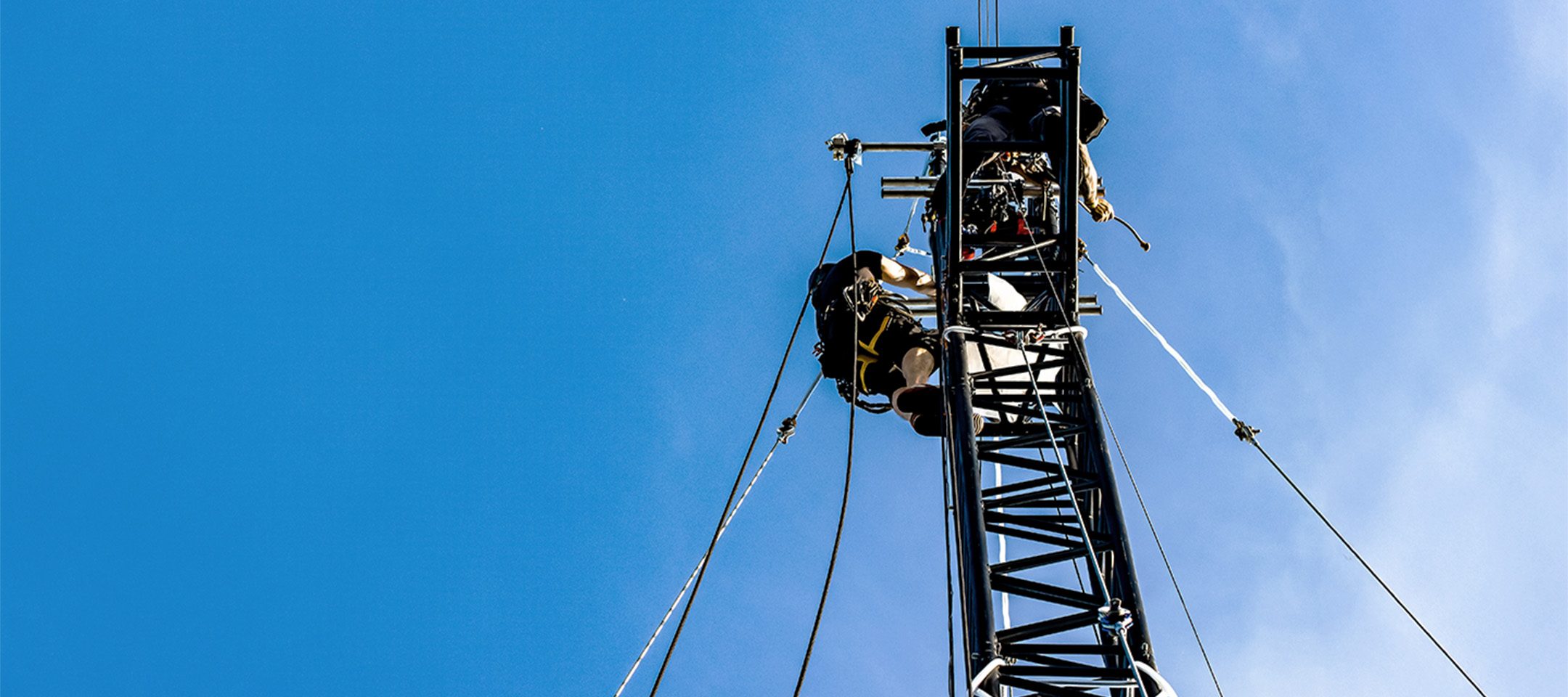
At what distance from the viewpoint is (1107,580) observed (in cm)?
771

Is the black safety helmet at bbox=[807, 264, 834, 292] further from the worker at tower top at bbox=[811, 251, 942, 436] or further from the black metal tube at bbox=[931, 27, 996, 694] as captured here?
the black metal tube at bbox=[931, 27, 996, 694]

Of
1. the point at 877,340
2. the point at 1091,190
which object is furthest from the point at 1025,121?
the point at 877,340

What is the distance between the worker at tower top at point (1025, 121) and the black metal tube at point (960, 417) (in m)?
0.42

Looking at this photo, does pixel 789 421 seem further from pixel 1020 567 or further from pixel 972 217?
pixel 1020 567

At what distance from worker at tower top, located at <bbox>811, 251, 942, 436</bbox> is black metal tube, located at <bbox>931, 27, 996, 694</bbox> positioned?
67cm

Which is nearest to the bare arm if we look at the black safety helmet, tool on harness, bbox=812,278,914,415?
tool on harness, bbox=812,278,914,415

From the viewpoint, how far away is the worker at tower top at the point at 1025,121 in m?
8.77

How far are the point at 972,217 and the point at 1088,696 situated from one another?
4.67m

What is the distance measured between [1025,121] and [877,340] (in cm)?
221

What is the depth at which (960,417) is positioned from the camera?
307 inches

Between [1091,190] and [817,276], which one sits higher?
[817,276]

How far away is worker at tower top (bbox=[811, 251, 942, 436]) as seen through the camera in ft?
30.9

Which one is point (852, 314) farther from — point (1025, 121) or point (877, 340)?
point (1025, 121)

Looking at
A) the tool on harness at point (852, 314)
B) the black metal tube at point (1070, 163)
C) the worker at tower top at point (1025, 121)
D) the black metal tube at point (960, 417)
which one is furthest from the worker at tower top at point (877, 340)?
the black metal tube at point (1070, 163)
